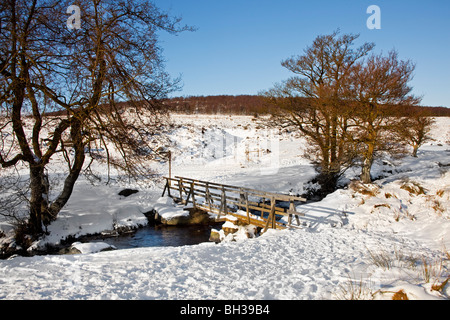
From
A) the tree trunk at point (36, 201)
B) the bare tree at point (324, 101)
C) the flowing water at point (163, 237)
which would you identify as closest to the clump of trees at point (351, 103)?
A: the bare tree at point (324, 101)

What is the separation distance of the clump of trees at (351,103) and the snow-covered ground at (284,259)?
198cm

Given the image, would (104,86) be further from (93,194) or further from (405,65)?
(405,65)

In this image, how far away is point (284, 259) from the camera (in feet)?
19.6

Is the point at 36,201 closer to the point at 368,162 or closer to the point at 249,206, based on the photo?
the point at 249,206

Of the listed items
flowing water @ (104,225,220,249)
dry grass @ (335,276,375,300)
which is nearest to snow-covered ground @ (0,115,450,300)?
dry grass @ (335,276,375,300)

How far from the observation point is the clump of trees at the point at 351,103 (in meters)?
→ 12.6

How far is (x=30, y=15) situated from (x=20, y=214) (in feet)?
23.5

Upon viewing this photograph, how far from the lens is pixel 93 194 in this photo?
1503 centimetres

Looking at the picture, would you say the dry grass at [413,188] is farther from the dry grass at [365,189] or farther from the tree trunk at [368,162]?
the tree trunk at [368,162]

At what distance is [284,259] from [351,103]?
988 cm

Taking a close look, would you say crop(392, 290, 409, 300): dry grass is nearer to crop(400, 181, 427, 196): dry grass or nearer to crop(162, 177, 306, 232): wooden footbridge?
crop(162, 177, 306, 232): wooden footbridge

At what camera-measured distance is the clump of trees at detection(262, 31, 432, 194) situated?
1265 centimetres

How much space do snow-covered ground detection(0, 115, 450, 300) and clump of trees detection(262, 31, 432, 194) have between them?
6.49 feet
